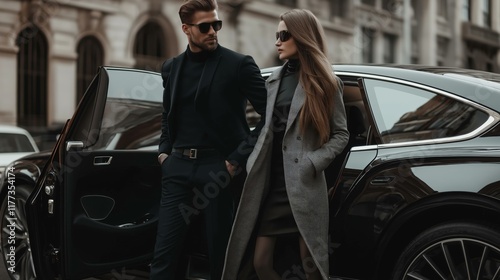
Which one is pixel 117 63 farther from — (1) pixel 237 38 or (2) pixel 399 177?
(2) pixel 399 177

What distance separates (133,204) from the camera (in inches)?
169

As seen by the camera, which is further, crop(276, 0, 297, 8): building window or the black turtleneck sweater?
crop(276, 0, 297, 8): building window

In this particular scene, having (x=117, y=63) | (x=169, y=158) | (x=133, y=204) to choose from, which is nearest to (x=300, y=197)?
(x=169, y=158)

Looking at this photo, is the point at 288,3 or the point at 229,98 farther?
the point at 288,3

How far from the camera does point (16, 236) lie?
5.20m

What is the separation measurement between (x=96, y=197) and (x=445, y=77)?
208 cm

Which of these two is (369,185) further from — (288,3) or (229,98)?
(288,3)

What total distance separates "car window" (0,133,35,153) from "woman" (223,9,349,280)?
7140 millimetres

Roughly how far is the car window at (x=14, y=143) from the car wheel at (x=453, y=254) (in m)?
7.73

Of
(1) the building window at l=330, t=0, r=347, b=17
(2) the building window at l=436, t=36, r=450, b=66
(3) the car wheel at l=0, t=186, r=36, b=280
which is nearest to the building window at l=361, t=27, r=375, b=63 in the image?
(1) the building window at l=330, t=0, r=347, b=17

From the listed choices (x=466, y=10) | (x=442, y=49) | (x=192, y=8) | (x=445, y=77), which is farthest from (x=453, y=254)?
(x=466, y=10)

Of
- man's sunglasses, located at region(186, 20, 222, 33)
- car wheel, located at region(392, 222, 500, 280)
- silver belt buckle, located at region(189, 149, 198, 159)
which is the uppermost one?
man's sunglasses, located at region(186, 20, 222, 33)

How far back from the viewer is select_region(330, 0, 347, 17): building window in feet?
100

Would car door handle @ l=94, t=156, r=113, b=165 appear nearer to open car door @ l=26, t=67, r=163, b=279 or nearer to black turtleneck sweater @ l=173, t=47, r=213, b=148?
open car door @ l=26, t=67, r=163, b=279
